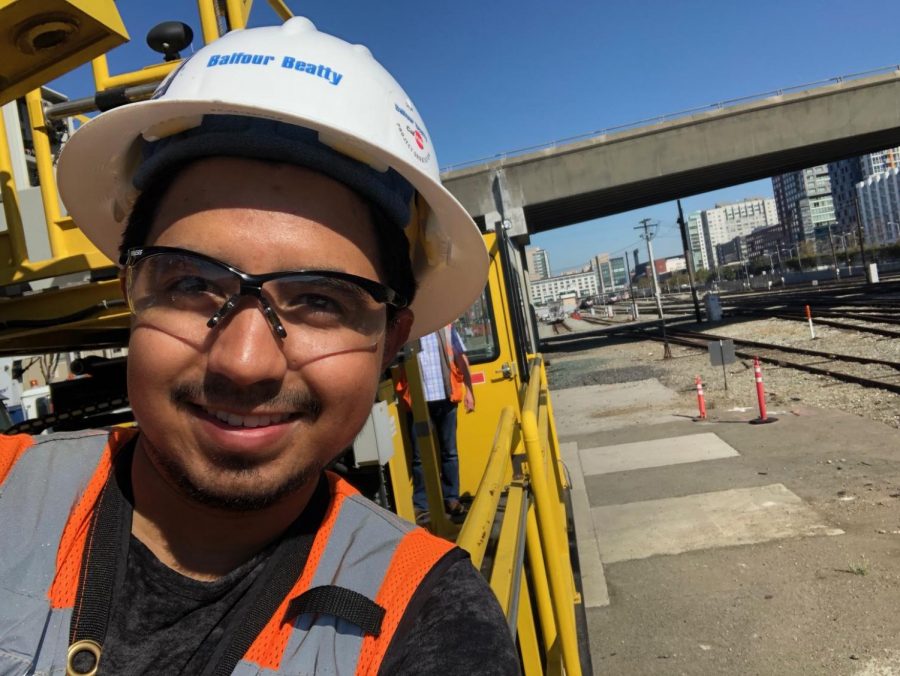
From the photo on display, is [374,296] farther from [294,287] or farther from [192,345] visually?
[192,345]

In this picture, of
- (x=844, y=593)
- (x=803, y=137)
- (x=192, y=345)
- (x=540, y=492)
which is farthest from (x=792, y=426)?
(x=803, y=137)

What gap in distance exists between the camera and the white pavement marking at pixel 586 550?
5547 mm

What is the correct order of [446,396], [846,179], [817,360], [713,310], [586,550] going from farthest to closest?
[846,179] < [713,310] < [817,360] < [586,550] < [446,396]

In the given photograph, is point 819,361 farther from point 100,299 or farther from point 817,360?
point 100,299

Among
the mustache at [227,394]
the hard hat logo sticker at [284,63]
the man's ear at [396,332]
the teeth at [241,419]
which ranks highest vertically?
the hard hat logo sticker at [284,63]

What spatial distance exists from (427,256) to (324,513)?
0.71m

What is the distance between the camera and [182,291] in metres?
1.15

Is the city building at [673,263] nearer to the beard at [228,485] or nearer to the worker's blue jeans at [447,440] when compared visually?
the worker's blue jeans at [447,440]

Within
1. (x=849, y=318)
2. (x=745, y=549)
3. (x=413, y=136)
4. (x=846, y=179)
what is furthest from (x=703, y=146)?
(x=846, y=179)

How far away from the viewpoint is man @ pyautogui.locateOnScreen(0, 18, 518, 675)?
107 centimetres

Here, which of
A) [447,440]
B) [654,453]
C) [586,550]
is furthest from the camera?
[654,453]

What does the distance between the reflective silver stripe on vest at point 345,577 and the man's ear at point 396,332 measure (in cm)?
31

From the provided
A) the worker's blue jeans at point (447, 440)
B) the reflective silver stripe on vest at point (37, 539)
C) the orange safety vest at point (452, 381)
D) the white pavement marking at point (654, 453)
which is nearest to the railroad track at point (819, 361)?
the white pavement marking at point (654, 453)

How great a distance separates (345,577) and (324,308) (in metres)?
0.46
